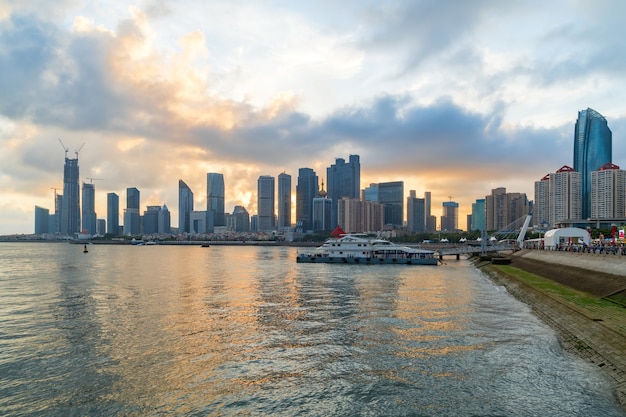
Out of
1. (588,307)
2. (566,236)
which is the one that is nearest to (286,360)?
(588,307)

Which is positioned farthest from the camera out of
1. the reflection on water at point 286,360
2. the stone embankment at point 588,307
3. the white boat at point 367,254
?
the white boat at point 367,254

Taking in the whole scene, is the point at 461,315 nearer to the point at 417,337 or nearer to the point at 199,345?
the point at 417,337

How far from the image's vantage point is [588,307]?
37031 millimetres

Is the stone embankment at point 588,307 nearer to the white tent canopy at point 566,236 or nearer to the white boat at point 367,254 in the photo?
the white tent canopy at point 566,236

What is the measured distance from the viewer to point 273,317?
39406 millimetres

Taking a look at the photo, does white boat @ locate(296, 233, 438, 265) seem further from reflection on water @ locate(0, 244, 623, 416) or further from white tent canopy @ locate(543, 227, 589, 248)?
reflection on water @ locate(0, 244, 623, 416)

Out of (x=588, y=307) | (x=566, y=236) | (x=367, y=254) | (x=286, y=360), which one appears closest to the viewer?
(x=286, y=360)

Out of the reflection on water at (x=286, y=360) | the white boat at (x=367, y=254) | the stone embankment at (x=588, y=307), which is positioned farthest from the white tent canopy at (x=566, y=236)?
the reflection on water at (x=286, y=360)

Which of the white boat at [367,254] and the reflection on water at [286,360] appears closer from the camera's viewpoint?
the reflection on water at [286,360]

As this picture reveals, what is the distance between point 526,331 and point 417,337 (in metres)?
9.53

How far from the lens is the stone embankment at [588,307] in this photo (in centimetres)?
2475

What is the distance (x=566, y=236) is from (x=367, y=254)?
49840 millimetres

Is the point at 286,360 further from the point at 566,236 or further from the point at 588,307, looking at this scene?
the point at 566,236

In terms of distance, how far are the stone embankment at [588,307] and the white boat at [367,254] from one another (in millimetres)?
38213
